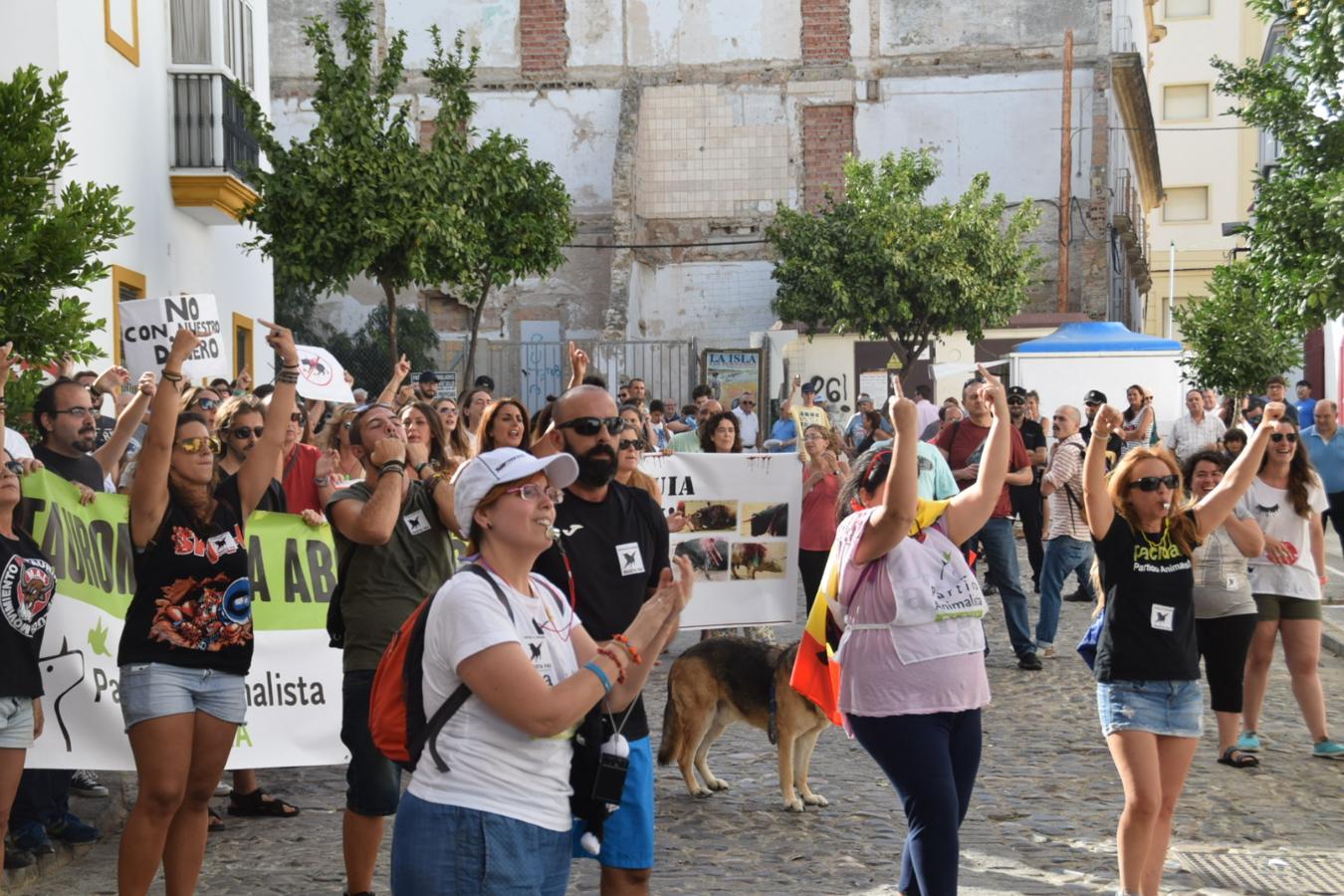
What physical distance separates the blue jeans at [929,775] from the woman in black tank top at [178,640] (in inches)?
83.2

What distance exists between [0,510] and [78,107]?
1061cm

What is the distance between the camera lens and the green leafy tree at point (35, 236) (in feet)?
22.4

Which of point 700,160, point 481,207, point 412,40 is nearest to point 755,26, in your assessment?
point 700,160

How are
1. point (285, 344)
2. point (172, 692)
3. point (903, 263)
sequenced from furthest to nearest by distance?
point (903, 263) → point (285, 344) → point (172, 692)

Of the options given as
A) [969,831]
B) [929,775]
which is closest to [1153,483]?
[929,775]

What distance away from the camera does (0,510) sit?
5633 millimetres

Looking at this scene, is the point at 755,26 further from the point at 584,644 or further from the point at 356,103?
the point at 584,644

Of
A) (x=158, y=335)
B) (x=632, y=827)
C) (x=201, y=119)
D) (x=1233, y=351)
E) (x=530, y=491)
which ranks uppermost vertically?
(x=201, y=119)

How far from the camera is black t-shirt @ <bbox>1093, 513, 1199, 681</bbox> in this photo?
5.98 meters

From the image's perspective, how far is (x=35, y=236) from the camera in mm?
6859

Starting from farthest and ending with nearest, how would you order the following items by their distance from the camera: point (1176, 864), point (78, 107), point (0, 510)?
point (78, 107), point (1176, 864), point (0, 510)

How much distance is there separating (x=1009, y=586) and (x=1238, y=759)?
3.53m

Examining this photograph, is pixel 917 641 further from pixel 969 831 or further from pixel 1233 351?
pixel 1233 351

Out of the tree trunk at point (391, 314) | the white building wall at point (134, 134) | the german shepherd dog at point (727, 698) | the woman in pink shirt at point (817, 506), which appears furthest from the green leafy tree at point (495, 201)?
the german shepherd dog at point (727, 698)
